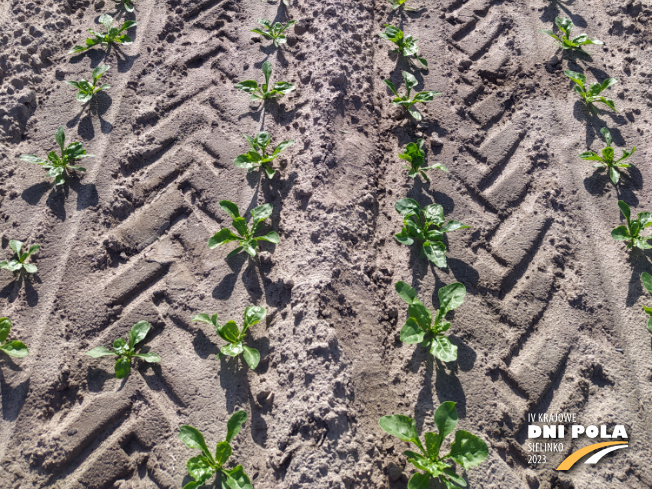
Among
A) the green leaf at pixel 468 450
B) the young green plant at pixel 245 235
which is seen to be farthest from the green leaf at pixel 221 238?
the green leaf at pixel 468 450

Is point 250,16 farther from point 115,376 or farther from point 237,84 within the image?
point 115,376

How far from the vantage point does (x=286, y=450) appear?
177 centimetres

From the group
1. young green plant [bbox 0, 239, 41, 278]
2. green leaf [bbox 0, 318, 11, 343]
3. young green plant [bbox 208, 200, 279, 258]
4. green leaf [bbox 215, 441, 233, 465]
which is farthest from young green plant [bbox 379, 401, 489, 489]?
young green plant [bbox 0, 239, 41, 278]

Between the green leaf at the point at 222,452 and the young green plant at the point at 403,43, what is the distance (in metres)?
2.23

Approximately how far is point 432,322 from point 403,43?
5.53 feet

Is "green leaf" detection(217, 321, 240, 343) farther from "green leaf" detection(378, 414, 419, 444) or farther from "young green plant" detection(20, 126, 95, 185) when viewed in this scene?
"young green plant" detection(20, 126, 95, 185)

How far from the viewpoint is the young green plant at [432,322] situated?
196 centimetres

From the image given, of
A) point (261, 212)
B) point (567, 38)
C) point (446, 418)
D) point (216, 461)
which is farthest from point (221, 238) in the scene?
point (567, 38)

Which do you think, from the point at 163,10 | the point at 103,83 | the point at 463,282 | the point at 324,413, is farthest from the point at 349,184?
the point at 163,10

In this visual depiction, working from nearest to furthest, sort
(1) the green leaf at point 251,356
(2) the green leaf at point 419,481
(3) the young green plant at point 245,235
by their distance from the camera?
(2) the green leaf at point 419,481, (1) the green leaf at point 251,356, (3) the young green plant at point 245,235

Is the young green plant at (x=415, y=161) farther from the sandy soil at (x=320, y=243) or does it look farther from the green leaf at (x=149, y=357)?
the green leaf at (x=149, y=357)

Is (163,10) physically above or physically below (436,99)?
above

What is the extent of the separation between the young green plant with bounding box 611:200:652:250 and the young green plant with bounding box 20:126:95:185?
2.62 m

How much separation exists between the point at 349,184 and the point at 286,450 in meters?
1.22
